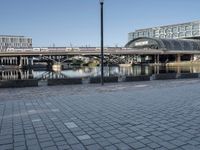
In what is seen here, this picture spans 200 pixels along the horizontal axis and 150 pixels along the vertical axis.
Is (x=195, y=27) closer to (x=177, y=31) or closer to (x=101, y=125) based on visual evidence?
(x=177, y=31)

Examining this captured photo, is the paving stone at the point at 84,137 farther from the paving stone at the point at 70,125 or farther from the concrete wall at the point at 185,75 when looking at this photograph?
the concrete wall at the point at 185,75

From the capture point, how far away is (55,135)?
564cm

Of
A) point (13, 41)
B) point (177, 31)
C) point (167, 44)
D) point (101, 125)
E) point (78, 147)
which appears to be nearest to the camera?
point (78, 147)

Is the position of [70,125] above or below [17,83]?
below

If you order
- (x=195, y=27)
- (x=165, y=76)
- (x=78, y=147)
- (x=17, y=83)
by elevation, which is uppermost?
(x=195, y=27)

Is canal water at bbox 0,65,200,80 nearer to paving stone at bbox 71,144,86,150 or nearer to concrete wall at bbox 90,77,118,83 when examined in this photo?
concrete wall at bbox 90,77,118,83

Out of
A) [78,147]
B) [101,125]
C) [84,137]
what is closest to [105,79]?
[101,125]

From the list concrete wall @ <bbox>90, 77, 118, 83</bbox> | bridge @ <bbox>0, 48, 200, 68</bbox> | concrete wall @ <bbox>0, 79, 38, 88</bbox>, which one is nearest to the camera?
concrete wall @ <bbox>0, 79, 38, 88</bbox>

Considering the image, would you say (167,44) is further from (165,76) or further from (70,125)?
(70,125)

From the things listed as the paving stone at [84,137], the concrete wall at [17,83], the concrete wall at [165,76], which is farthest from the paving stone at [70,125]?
the concrete wall at [165,76]

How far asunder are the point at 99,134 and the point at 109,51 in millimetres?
65039

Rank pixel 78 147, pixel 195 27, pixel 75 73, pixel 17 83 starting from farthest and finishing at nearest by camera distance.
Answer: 1. pixel 195 27
2. pixel 75 73
3. pixel 17 83
4. pixel 78 147

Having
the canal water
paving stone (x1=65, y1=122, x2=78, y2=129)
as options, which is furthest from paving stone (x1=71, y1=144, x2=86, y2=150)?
the canal water

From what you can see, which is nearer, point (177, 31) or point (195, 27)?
point (195, 27)
